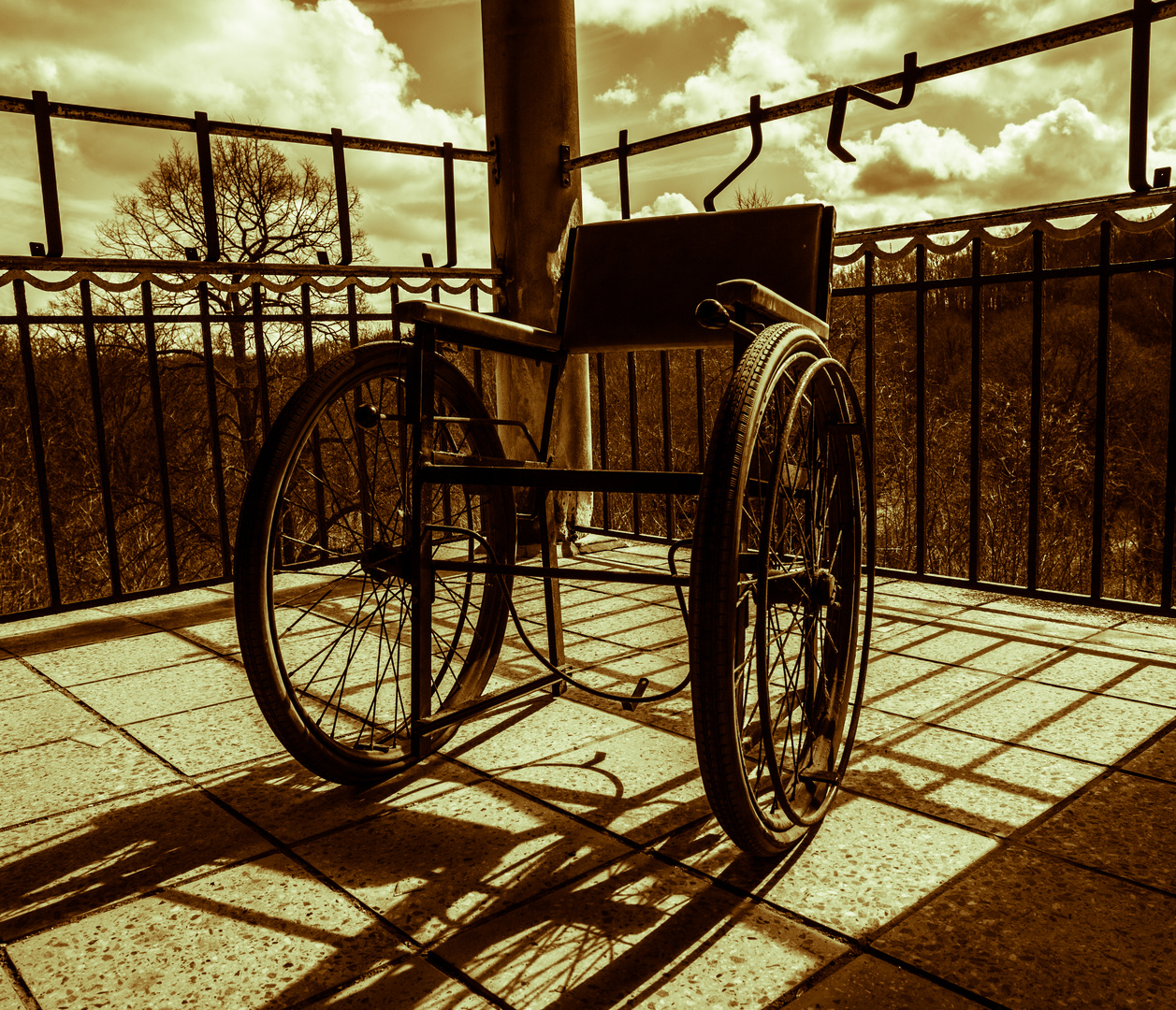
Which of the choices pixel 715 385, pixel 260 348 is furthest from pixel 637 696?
pixel 715 385

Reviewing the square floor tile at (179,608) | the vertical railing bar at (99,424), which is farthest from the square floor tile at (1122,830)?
the vertical railing bar at (99,424)

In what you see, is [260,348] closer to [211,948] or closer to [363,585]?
[363,585]

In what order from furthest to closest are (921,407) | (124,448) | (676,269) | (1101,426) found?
1. (124,448)
2. (921,407)
3. (1101,426)
4. (676,269)

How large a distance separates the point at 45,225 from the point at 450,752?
2508 millimetres

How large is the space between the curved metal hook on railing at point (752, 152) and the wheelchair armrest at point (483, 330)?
3.34 feet

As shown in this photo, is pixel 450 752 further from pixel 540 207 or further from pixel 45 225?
pixel 540 207

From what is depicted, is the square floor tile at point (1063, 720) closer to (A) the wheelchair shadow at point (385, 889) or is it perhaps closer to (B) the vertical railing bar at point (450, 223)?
(A) the wheelchair shadow at point (385, 889)

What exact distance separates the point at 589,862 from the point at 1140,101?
261 centimetres

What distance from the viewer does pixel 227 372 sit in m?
13.8

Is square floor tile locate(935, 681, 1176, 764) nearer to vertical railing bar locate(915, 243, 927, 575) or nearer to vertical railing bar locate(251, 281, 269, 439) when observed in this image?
vertical railing bar locate(915, 243, 927, 575)

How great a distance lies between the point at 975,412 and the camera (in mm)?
3289

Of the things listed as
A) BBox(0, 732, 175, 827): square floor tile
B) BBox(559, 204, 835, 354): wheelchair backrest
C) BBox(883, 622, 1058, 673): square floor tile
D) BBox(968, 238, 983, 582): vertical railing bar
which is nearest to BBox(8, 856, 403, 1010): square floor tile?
BBox(0, 732, 175, 827): square floor tile

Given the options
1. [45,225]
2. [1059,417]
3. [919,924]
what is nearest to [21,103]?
[45,225]

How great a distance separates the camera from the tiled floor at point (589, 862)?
4.09 feet
